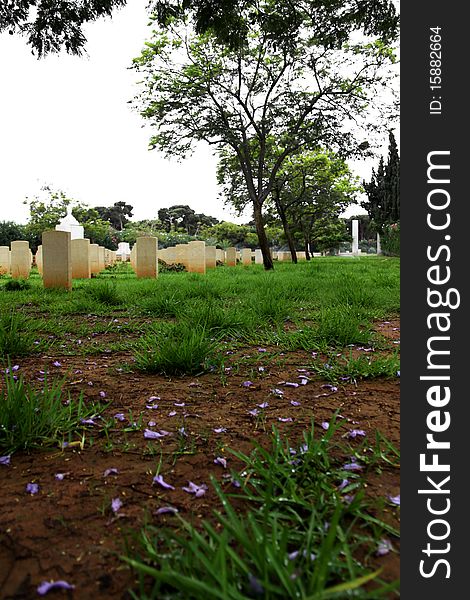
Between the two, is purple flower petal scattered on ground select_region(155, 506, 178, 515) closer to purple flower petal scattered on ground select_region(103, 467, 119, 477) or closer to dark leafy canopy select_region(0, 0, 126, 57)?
purple flower petal scattered on ground select_region(103, 467, 119, 477)

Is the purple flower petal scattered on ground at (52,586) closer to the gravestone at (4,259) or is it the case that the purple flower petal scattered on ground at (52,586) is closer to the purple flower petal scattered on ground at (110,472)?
the purple flower petal scattered on ground at (110,472)

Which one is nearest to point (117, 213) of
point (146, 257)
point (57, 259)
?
point (146, 257)

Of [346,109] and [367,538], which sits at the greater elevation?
[346,109]

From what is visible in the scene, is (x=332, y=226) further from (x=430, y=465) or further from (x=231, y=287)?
(x=430, y=465)

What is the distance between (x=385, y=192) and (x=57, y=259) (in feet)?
113

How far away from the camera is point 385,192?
1425 inches

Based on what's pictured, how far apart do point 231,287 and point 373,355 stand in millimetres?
4351

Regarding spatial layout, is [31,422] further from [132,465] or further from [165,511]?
[165,511]

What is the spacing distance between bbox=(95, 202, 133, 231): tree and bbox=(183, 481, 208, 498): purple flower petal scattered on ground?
6018cm

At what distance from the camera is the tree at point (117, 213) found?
191ft

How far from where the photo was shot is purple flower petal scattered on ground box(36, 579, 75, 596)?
0.81 meters

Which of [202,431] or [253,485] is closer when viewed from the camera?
[253,485]

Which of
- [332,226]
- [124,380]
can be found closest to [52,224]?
[332,226]

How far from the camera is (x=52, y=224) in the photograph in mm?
29234
